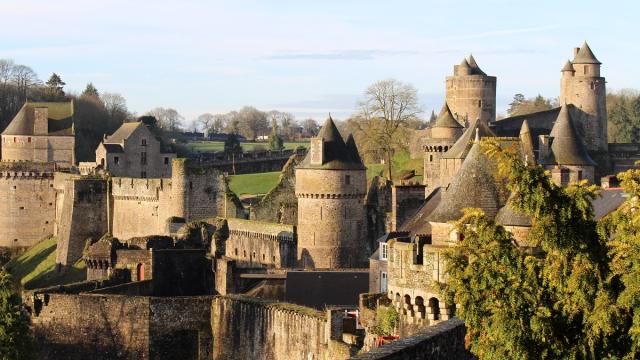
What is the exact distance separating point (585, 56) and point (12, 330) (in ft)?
139

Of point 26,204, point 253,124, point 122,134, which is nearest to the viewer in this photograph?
point 26,204

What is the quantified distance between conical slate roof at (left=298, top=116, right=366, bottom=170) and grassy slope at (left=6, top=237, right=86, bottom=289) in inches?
761

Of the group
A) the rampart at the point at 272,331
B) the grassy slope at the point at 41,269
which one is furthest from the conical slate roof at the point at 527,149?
the grassy slope at the point at 41,269

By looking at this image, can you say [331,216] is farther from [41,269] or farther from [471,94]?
[471,94]

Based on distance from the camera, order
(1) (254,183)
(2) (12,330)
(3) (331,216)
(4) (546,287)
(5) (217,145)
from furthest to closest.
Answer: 1. (5) (217,145)
2. (1) (254,183)
3. (3) (331,216)
4. (2) (12,330)
5. (4) (546,287)

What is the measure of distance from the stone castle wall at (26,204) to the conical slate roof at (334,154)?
30.6m

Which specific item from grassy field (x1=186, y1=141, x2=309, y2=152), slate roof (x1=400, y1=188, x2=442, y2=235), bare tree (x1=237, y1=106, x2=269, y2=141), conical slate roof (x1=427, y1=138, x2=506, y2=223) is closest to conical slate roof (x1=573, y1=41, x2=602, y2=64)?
slate roof (x1=400, y1=188, x2=442, y2=235)

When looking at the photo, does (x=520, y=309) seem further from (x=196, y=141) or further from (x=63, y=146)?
(x=196, y=141)

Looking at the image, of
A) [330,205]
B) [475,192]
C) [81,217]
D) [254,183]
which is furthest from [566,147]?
[254,183]

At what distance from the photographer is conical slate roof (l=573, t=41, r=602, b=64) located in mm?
70688

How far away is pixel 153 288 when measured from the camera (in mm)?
47094

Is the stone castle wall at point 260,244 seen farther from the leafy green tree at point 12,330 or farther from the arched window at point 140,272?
the leafy green tree at point 12,330

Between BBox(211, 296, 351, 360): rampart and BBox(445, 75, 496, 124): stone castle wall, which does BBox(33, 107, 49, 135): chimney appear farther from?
BBox(211, 296, 351, 360): rampart

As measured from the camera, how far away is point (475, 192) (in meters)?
29.2
